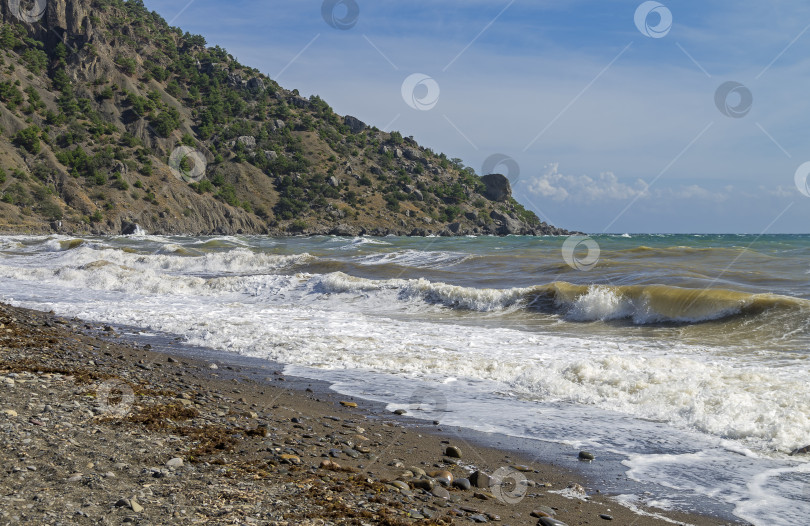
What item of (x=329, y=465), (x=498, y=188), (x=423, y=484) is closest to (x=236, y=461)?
(x=329, y=465)

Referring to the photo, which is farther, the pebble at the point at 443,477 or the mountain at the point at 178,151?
the mountain at the point at 178,151

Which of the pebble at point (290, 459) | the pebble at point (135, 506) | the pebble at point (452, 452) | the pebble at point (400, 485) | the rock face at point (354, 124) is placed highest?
the rock face at point (354, 124)

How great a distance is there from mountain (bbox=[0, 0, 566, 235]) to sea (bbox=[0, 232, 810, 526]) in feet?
172

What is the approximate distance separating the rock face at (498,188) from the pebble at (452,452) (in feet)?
413

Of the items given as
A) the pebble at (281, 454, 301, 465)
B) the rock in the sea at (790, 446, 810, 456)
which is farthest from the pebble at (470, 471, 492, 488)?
the rock in the sea at (790, 446, 810, 456)

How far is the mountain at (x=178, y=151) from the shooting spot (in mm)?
72938

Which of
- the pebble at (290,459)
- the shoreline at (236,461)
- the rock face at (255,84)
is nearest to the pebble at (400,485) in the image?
the shoreline at (236,461)

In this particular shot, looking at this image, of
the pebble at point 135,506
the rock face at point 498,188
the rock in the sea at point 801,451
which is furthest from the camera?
the rock face at point 498,188

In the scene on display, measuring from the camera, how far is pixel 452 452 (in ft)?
19.2

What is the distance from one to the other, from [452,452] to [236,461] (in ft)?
6.94

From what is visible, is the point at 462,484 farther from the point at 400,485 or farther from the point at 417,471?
the point at 400,485

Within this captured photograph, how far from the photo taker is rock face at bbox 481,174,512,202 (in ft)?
427

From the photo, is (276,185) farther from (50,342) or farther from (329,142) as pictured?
(50,342)

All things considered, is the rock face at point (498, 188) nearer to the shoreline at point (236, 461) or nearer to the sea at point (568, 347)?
the sea at point (568, 347)
